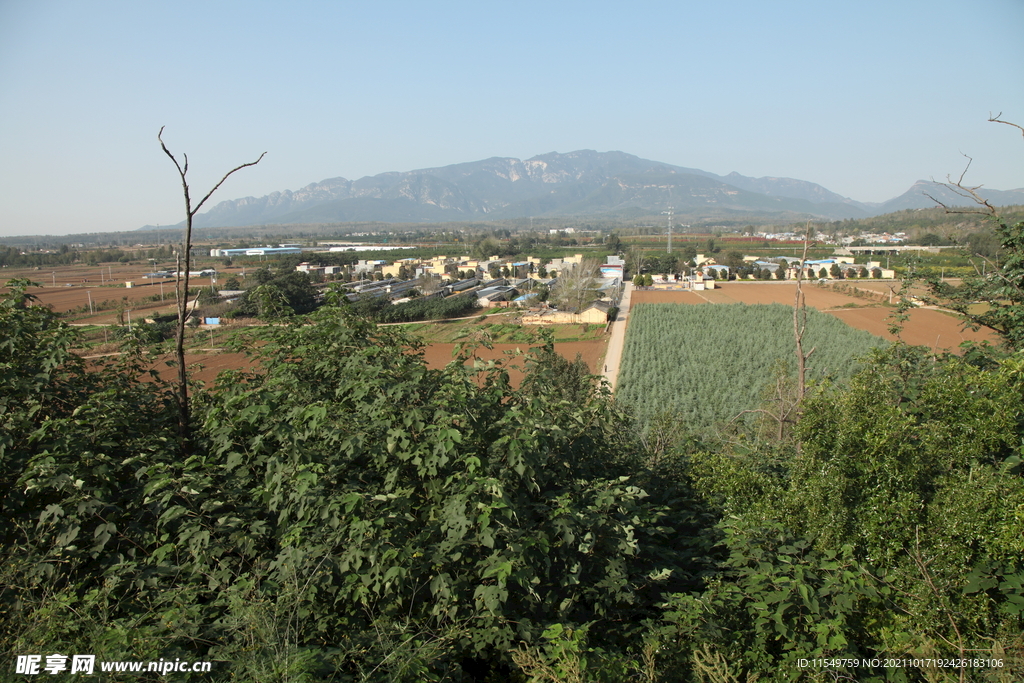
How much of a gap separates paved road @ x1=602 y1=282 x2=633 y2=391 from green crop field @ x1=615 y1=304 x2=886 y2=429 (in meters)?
0.44

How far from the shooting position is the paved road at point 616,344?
869 inches

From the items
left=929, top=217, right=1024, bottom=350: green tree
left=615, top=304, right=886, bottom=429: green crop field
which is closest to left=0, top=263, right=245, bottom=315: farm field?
left=615, top=304, right=886, bottom=429: green crop field

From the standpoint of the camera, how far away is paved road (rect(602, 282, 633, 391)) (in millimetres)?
22078

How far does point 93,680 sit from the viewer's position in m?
A: 2.14

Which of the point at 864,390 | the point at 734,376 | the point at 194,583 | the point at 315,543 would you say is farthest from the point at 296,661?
the point at 734,376

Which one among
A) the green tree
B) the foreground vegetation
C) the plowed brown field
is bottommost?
the plowed brown field

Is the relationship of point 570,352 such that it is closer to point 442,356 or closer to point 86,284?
point 442,356

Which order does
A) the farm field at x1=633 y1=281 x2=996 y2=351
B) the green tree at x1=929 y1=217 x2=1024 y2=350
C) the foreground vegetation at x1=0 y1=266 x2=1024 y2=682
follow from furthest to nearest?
the farm field at x1=633 y1=281 x2=996 y2=351, the green tree at x1=929 y1=217 x2=1024 y2=350, the foreground vegetation at x1=0 y1=266 x2=1024 y2=682

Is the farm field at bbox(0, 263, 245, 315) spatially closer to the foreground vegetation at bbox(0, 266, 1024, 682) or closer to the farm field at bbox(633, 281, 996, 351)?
the foreground vegetation at bbox(0, 266, 1024, 682)

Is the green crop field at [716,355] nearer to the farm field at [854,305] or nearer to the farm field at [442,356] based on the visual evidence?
the farm field at [442,356]

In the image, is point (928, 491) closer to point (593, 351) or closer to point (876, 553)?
point (876, 553)

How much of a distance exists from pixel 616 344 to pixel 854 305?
70.8ft

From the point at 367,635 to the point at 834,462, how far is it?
314 centimetres

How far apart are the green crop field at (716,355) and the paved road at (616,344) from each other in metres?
0.44
